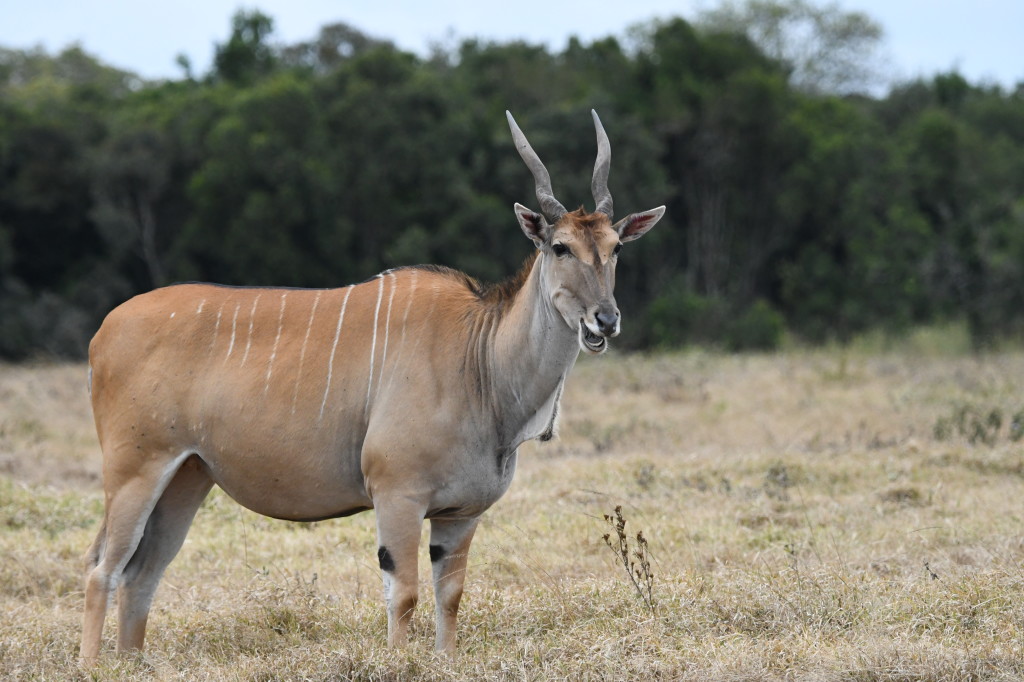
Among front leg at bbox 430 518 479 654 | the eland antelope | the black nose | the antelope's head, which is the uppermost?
the antelope's head

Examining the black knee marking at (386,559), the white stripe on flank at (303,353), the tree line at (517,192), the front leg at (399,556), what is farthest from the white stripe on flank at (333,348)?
the tree line at (517,192)

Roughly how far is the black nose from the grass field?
1272mm

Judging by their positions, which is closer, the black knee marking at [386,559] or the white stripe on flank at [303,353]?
the black knee marking at [386,559]

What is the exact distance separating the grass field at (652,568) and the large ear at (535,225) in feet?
4.82

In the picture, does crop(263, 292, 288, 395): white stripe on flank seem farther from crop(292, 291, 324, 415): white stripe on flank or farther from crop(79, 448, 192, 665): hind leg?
crop(79, 448, 192, 665): hind leg

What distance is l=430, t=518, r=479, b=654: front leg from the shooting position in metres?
5.08

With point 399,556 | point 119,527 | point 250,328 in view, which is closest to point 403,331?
point 250,328

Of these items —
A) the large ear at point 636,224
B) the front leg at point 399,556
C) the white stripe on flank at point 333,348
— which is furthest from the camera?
the large ear at point 636,224

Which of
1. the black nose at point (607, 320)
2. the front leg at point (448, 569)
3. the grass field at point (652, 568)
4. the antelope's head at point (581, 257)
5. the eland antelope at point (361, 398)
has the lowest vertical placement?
the grass field at point (652, 568)

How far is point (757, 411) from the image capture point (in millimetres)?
12219

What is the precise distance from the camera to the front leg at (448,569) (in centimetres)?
508

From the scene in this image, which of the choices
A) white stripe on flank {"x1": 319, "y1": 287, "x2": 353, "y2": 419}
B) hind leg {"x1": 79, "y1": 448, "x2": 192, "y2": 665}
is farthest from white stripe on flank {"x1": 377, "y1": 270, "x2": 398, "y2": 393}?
hind leg {"x1": 79, "y1": 448, "x2": 192, "y2": 665}

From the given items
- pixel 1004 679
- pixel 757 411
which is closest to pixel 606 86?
pixel 757 411

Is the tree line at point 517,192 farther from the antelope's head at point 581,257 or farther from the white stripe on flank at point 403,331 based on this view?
the antelope's head at point 581,257
